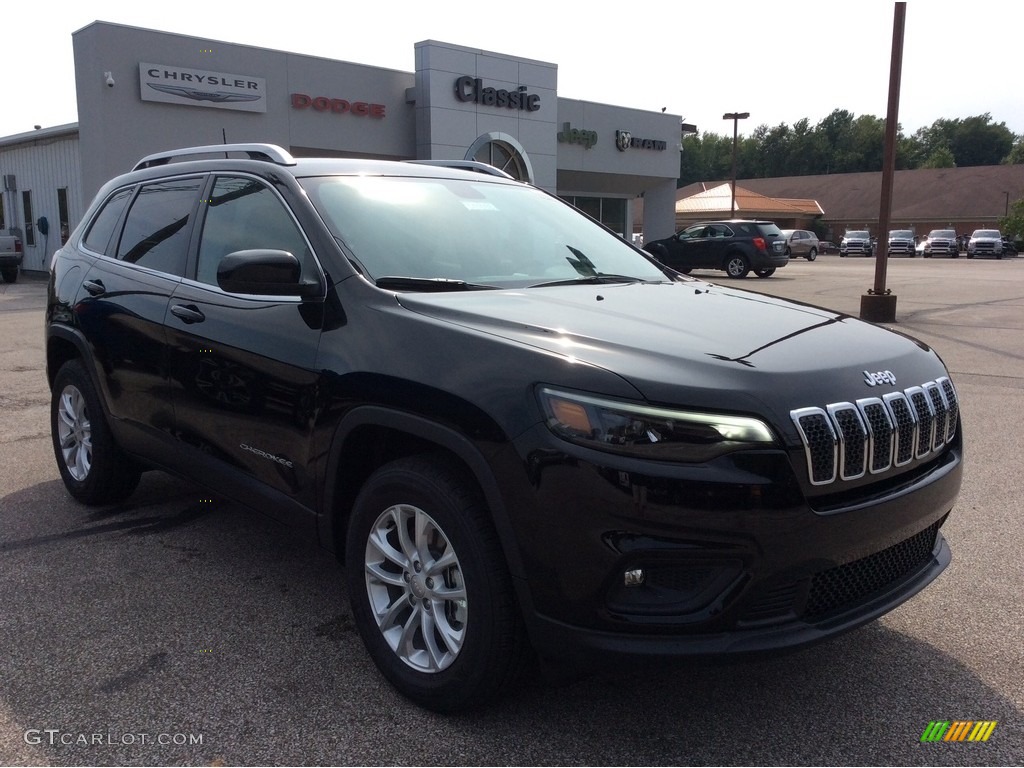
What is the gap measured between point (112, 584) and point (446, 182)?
91.6 inches

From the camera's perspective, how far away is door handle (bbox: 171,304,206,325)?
375cm

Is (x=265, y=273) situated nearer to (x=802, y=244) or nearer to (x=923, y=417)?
(x=923, y=417)

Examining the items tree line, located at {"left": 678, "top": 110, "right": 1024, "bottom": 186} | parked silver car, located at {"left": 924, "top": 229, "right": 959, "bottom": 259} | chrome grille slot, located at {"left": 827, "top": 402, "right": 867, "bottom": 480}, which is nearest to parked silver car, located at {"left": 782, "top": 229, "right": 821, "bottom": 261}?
parked silver car, located at {"left": 924, "top": 229, "right": 959, "bottom": 259}

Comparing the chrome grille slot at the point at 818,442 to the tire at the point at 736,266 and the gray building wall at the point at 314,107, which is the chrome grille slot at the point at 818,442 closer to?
the gray building wall at the point at 314,107

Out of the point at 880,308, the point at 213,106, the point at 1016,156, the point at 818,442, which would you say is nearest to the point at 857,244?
the point at 880,308

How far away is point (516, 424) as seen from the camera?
247cm

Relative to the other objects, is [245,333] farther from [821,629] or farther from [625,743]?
[821,629]

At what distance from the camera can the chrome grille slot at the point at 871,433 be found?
7.99 ft

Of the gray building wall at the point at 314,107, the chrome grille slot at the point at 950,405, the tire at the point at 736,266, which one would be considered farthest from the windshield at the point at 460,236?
the tire at the point at 736,266

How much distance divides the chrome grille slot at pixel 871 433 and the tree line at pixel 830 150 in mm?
105240

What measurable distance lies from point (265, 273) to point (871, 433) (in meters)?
2.06

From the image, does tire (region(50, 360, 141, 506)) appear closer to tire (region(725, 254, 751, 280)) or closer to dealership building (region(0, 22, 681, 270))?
dealership building (region(0, 22, 681, 270))

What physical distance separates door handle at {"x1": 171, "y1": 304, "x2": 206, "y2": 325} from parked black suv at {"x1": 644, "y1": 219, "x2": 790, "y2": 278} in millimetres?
22912

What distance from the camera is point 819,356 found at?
8.95ft
